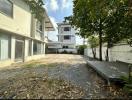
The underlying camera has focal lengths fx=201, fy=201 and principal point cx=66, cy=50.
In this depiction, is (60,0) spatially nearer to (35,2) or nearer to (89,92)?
(35,2)

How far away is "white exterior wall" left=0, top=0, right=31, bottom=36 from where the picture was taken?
1498 centimetres

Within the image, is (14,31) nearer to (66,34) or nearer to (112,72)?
(112,72)

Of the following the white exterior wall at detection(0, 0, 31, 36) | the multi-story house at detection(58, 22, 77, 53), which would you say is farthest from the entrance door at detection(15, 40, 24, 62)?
the multi-story house at detection(58, 22, 77, 53)

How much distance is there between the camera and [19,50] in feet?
62.4

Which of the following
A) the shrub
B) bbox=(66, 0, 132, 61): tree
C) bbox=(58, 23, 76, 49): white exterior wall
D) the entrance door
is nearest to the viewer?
the shrub

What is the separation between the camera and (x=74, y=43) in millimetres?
59375

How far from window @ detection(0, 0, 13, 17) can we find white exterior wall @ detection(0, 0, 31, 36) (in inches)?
15.8

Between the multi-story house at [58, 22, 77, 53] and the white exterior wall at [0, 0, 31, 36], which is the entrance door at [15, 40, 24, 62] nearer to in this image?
the white exterior wall at [0, 0, 31, 36]

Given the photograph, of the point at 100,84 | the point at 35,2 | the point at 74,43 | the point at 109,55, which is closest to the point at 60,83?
the point at 100,84

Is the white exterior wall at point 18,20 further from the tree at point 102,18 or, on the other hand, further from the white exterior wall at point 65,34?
the white exterior wall at point 65,34

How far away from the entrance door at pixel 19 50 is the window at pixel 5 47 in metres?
1.83

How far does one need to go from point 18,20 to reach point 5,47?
12.6 ft

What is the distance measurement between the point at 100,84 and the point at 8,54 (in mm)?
9911

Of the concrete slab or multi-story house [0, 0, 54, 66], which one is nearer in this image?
the concrete slab
